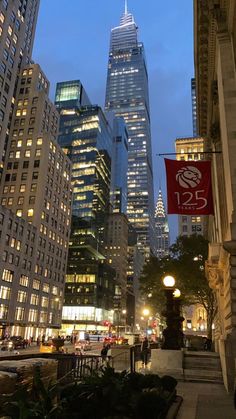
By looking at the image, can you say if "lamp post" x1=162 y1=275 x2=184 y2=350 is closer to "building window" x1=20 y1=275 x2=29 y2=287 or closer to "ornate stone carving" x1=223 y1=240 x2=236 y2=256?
"ornate stone carving" x1=223 y1=240 x2=236 y2=256

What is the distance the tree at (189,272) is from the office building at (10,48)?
6717 centimetres

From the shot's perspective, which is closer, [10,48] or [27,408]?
[27,408]

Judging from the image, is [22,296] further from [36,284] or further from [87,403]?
[87,403]

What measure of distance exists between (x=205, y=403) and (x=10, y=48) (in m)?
108

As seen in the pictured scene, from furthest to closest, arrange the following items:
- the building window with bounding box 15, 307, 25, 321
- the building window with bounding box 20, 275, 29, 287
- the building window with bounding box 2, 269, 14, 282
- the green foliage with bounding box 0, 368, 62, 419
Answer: the building window with bounding box 20, 275, 29, 287
the building window with bounding box 15, 307, 25, 321
the building window with bounding box 2, 269, 14, 282
the green foliage with bounding box 0, 368, 62, 419

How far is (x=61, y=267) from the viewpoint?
4537 inches

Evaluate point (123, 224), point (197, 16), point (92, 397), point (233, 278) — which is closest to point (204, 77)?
point (197, 16)

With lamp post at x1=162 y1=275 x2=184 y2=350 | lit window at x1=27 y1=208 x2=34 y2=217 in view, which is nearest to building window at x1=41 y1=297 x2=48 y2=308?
lit window at x1=27 y1=208 x2=34 y2=217

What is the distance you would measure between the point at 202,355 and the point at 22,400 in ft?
59.1

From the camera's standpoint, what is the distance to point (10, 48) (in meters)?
102

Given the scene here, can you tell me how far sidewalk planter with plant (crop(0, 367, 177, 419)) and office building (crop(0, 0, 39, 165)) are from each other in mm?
96704

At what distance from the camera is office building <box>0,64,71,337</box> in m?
90.6

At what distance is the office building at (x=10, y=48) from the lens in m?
97.2

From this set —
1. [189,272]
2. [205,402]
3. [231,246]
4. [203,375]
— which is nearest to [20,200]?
[189,272]
